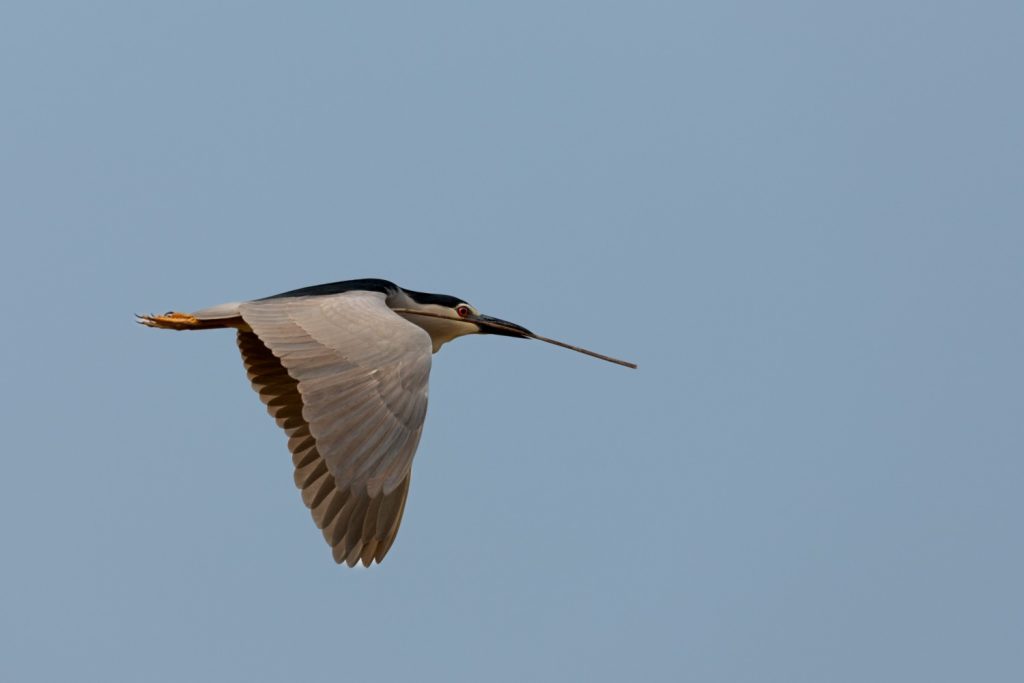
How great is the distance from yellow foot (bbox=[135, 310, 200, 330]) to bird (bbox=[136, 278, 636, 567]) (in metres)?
0.01

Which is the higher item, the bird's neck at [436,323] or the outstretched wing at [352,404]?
the bird's neck at [436,323]

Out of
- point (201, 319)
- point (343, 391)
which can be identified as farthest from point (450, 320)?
point (343, 391)

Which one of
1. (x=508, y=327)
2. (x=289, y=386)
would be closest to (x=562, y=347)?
(x=508, y=327)

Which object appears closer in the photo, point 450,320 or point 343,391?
point 343,391

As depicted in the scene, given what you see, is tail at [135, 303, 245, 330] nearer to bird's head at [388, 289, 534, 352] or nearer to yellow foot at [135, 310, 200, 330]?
yellow foot at [135, 310, 200, 330]

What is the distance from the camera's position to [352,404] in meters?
11.1

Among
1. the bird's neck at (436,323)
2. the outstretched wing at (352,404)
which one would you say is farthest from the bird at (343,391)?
the bird's neck at (436,323)

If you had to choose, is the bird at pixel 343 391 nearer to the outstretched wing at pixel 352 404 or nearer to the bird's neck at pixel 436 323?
the outstretched wing at pixel 352 404

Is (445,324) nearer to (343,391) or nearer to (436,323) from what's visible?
(436,323)

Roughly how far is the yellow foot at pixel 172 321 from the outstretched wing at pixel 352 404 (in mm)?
1103

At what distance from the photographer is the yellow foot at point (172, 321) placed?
13.5 m

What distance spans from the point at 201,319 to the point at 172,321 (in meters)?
0.48

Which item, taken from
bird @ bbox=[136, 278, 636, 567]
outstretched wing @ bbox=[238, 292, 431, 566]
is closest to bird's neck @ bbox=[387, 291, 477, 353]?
bird @ bbox=[136, 278, 636, 567]

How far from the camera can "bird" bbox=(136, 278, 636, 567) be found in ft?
36.0
